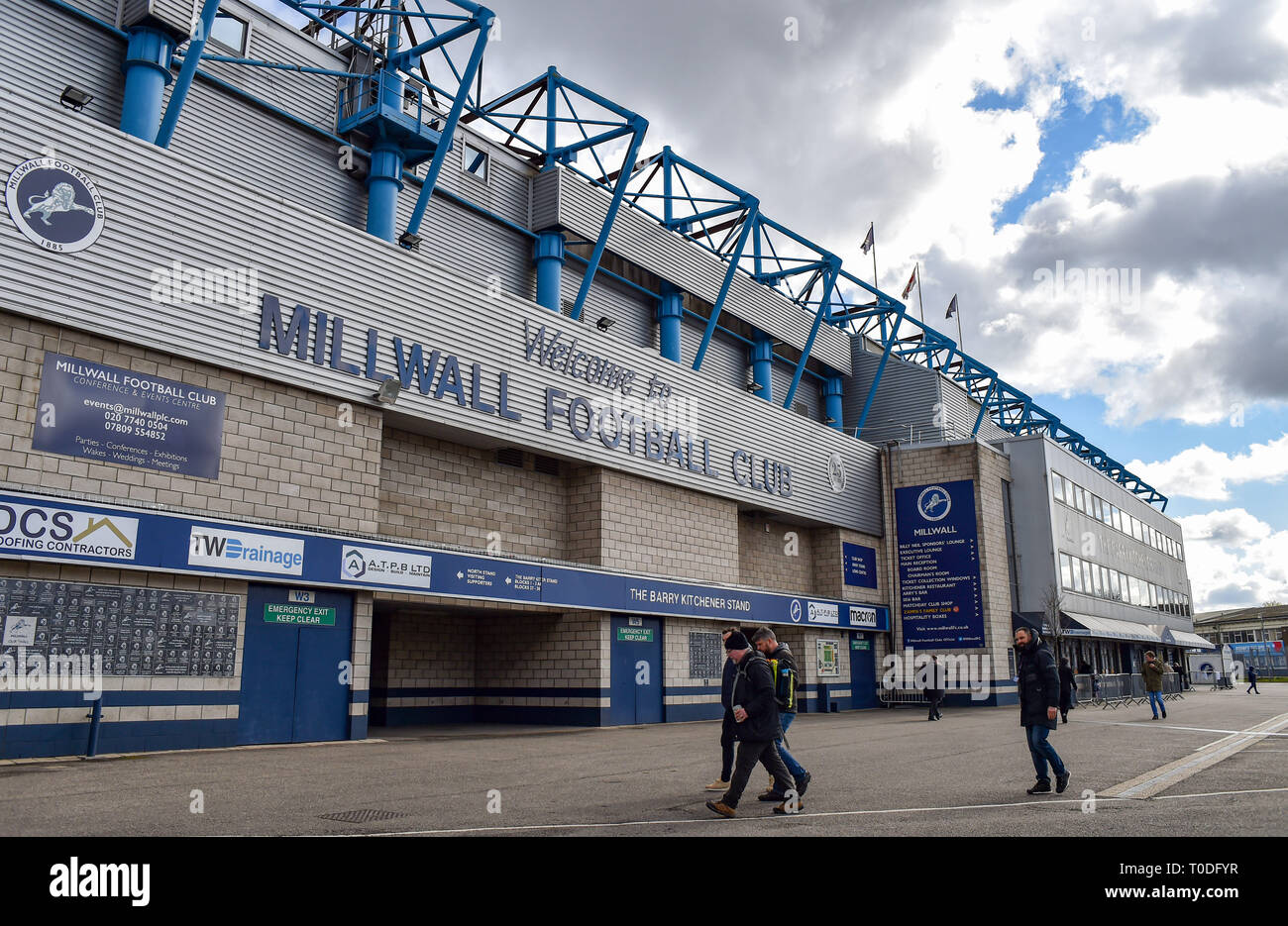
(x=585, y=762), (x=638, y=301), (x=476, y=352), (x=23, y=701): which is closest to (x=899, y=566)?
(x=638, y=301)

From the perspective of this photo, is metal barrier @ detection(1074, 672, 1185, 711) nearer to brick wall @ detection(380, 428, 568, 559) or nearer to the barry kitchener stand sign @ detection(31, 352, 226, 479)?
brick wall @ detection(380, 428, 568, 559)

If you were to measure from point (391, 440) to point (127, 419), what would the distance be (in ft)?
20.3

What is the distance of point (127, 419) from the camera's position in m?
14.0

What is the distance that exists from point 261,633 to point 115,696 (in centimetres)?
239

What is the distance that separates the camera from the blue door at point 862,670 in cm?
3155

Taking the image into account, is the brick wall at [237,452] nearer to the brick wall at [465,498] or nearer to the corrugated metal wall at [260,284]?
the corrugated metal wall at [260,284]

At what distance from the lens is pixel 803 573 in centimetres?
3250

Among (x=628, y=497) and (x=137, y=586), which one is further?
(x=628, y=497)

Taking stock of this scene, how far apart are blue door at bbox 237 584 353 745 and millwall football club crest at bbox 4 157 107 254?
5914 mm

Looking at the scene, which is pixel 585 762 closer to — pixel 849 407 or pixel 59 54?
pixel 59 54

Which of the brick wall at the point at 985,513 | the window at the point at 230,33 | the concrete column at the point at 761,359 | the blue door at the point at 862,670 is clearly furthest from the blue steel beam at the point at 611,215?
the brick wall at the point at 985,513

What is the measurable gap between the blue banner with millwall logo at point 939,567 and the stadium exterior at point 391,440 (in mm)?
124

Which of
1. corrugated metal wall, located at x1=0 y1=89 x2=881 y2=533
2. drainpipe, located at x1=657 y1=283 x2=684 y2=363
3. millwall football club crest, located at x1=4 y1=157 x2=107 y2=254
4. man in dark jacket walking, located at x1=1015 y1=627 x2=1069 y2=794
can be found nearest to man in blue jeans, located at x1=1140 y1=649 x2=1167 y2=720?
corrugated metal wall, located at x1=0 y1=89 x2=881 y2=533

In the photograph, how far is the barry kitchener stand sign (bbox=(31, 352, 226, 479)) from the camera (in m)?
13.3
